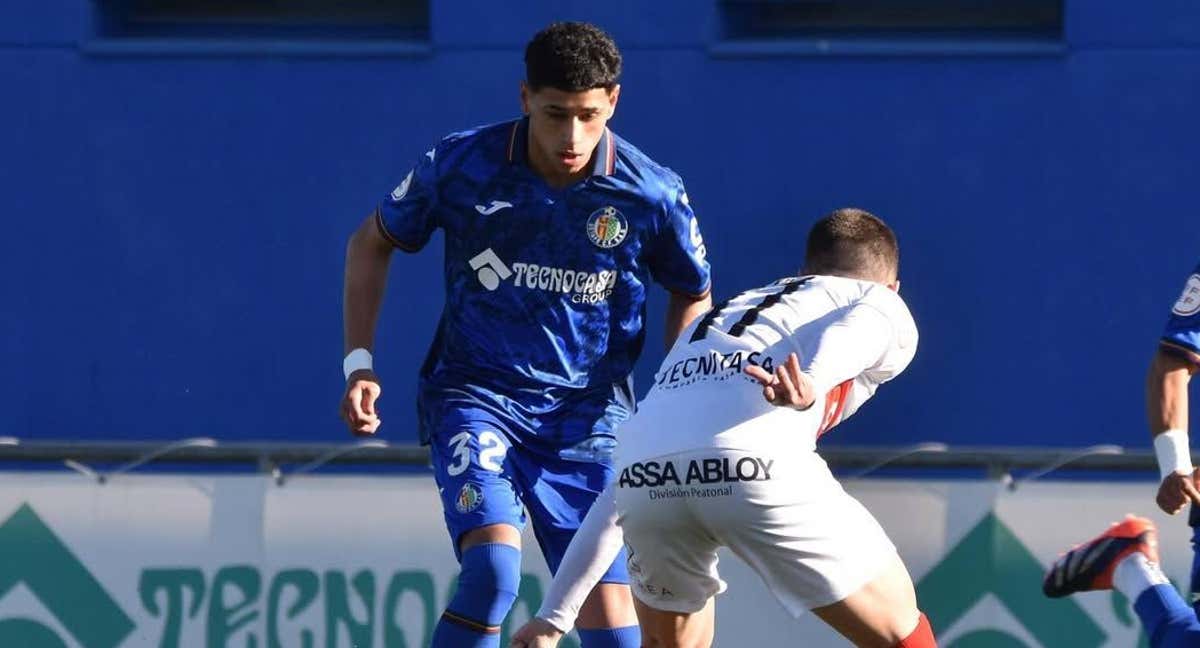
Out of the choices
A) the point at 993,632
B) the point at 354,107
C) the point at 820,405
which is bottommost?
the point at 993,632

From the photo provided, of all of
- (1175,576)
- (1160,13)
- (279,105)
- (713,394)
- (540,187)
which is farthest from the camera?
(279,105)

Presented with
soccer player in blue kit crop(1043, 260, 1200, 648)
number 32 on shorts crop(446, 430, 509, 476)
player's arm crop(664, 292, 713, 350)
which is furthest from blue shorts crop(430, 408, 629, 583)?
soccer player in blue kit crop(1043, 260, 1200, 648)

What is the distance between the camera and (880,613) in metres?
5.35

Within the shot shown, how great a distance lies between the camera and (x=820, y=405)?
5.39 meters

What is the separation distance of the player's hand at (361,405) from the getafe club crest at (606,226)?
2.35ft

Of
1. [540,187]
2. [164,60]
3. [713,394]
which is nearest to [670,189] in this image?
[540,187]

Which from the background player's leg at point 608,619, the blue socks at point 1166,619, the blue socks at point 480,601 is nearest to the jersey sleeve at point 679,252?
the background player's leg at point 608,619

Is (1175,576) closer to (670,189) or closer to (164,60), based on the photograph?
(670,189)

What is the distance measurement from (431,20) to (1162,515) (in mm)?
5354

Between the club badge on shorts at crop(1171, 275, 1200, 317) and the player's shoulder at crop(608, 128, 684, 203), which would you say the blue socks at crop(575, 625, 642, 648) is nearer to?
the player's shoulder at crop(608, 128, 684, 203)

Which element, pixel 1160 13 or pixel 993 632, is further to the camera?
pixel 1160 13

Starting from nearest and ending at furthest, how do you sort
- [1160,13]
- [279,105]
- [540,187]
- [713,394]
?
[713,394] → [540,187] → [1160,13] → [279,105]

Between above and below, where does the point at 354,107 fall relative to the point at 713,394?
above

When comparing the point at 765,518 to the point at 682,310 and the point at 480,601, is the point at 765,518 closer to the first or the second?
the point at 480,601
